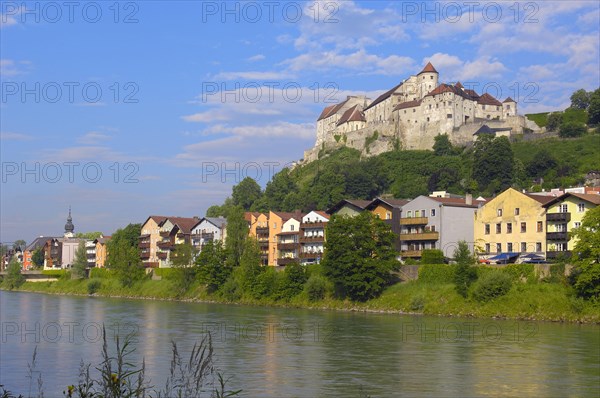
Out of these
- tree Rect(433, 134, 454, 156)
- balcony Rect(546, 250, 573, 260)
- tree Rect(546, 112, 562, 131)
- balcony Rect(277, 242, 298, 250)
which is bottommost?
balcony Rect(546, 250, 573, 260)

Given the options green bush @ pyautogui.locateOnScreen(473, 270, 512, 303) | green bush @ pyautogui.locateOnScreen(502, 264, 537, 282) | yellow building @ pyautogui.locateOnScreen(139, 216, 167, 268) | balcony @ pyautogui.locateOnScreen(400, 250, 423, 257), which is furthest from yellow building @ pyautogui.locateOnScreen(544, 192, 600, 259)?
yellow building @ pyautogui.locateOnScreen(139, 216, 167, 268)

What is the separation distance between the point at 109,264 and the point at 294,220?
100 ft

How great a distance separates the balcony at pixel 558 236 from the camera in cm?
6247

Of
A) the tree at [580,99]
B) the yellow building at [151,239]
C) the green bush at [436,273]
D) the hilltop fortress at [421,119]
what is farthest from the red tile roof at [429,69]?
the green bush at [436,273]

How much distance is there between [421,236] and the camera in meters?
72.1

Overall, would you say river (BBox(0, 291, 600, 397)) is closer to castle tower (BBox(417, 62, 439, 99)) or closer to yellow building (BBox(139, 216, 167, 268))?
yellow building (BBox(139, 216, 167, 268))

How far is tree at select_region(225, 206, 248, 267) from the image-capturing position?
80375 millimetres

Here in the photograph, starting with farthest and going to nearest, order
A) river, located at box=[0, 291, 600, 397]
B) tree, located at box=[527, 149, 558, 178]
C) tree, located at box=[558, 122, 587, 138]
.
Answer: tree, located at box=[558, 122, 587, 138] → tree, located at box=[527, 149, 558, 178] → river, located at box=[0, 291, 600, 397]

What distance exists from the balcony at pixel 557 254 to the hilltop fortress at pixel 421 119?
7126 centimetres

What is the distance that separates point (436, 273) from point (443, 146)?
7243 centimetres

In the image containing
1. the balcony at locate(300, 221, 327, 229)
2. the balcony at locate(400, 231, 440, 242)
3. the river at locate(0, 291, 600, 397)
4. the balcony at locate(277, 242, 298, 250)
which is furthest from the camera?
the balcony at locate(277, 242, 298, 250)

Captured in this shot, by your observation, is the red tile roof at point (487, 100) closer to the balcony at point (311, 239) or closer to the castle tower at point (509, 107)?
the castle tower at point (509, 107)

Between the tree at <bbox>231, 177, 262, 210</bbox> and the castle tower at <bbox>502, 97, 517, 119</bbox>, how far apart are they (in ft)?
165

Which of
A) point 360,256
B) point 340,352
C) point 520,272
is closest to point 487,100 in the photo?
point 360,256
